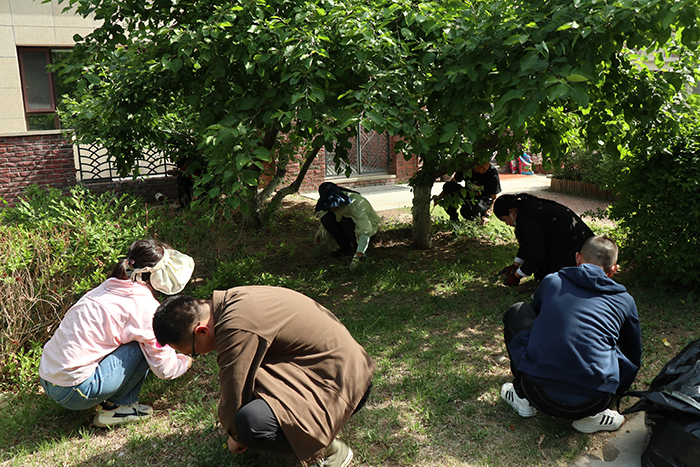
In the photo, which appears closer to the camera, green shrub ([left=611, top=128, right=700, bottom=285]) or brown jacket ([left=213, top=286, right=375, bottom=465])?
brown jacket ([left=213, top=286, right=375, bottom=465])

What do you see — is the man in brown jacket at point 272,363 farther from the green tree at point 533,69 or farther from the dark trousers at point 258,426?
→ the green tree at point 533,69

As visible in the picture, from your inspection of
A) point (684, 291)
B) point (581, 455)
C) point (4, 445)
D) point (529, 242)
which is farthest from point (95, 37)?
point (684, 291)

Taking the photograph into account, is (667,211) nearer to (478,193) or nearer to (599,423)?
(599,423)

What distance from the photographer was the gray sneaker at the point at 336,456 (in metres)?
2.97

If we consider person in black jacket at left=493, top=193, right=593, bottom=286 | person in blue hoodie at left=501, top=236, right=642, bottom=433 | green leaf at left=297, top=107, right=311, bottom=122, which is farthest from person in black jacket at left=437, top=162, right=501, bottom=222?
person in blue hoodie at left=501, top=236, right=642, bottom=433

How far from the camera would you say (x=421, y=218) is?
730 centimetres

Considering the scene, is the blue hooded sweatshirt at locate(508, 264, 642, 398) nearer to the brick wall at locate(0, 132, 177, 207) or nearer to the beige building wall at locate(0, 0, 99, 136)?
the brick wall at locate(0, 132, 177, 207)

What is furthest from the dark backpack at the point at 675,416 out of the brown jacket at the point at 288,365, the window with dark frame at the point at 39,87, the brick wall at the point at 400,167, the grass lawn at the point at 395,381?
the window with dark frame at the point at 39,87

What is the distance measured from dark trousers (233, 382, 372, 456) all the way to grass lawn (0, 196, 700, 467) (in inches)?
20.2

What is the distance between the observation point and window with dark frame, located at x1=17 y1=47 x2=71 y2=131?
1102cm

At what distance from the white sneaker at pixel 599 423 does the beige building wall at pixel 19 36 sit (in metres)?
10.8

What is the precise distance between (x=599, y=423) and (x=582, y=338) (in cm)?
66

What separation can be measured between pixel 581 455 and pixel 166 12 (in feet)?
15.4

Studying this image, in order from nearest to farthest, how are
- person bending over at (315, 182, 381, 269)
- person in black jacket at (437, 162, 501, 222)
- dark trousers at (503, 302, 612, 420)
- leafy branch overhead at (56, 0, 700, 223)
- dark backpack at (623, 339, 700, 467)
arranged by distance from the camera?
1. dark backpack at (623, 339, 700, 467)
2. dark trousers at (503, 302, 612, 420)
3. leafy branch overhead at (56, 0, 700, 223)
4. person bending over at (315, 182, 381, 269)
5. person in black jacket at (437, 162, 501, 222)
